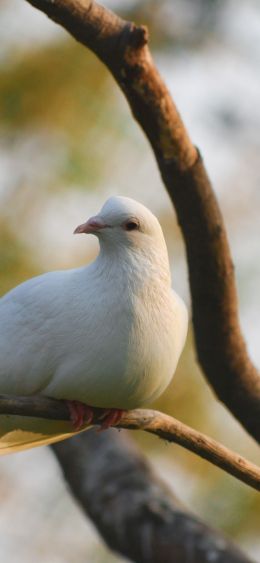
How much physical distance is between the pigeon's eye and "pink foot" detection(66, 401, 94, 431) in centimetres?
60

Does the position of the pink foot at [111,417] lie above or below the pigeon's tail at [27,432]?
above

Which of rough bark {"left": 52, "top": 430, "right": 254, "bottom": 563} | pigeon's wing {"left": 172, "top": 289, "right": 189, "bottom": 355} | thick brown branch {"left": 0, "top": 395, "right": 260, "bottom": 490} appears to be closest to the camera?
thick brown branch {"left": 0, "top": 395, "right": 260, "bottom": 490}

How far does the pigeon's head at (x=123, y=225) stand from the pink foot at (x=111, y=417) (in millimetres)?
558

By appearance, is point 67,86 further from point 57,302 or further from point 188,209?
point 57,302

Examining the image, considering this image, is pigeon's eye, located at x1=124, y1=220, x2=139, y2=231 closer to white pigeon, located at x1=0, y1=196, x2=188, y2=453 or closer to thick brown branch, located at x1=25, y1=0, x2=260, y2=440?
white pigeon, located at x1=0, y1=196, x2=188, y2=453

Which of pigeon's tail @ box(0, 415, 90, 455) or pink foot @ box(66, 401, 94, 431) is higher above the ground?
pink foot @ box(66, 401, 94, 431)

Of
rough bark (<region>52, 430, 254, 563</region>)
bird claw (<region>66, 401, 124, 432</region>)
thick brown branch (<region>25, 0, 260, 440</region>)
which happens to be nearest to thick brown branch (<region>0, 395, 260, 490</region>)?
bird claw (<region>66, 401, 124, 432</region>)

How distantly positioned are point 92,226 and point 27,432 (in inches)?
33.2

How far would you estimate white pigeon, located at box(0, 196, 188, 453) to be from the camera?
3.63 meters

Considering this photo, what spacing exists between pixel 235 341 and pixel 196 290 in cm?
30

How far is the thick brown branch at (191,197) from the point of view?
3.63 m

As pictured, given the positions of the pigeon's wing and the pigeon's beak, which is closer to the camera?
the pigeon's beak

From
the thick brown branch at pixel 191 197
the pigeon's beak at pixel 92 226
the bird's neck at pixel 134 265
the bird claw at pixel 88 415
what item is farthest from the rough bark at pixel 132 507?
the pigeon's beak at pixel 92 226

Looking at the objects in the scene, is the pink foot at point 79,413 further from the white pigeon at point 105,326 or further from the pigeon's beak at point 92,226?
the pigeon's beak at point 92,226
